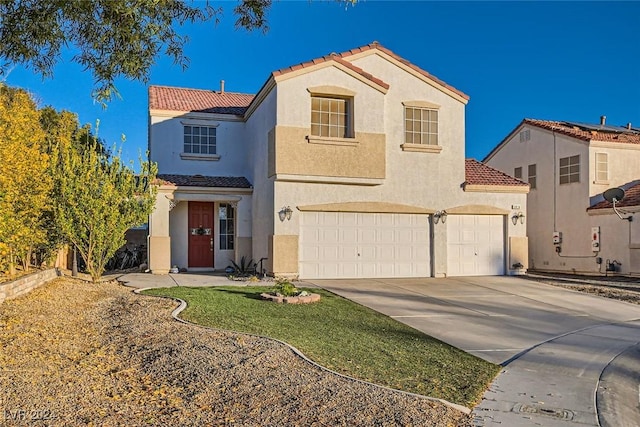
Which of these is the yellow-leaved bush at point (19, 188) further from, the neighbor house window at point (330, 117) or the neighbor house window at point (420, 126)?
the neighbor house window at point (420, 126)

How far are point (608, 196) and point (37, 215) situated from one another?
19.0 meters

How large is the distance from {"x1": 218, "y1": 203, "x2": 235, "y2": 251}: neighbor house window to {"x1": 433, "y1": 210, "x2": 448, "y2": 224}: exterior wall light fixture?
289 inches

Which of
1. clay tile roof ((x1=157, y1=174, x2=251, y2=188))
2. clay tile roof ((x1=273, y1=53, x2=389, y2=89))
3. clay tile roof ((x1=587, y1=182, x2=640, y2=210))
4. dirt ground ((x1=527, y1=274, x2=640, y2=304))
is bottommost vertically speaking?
dirt ground ((x1=527, y1=274, x2=640, y2=304))

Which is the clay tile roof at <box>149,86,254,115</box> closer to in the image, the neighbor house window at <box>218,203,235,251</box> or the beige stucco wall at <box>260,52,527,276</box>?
the neighbor house window at <box>218,203,235,251</box>

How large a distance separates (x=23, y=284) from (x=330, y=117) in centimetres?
981

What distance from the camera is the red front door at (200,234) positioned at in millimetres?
19484

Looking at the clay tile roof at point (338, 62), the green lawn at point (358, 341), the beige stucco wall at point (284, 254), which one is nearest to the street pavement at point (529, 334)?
the green lawn at point (358, 341)

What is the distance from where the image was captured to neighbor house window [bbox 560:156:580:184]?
872 inches

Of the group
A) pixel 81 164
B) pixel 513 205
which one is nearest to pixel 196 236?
pixel 81 164

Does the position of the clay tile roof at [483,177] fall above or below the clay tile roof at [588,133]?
below

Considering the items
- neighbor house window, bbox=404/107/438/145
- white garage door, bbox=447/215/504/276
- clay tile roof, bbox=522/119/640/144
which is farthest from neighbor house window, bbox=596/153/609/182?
neighbor house window, bbox=404/107/438/145

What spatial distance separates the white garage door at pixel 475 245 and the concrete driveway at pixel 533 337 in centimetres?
151

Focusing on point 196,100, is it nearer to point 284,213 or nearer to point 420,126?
point 284,213

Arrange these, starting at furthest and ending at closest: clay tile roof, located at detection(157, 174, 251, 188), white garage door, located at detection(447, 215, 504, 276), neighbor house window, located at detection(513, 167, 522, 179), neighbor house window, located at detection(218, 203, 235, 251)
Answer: neighbor house window, located at detection(513, 167, 522, 179) → neighbor house window, located at detection(218, 203, 235, 251) → white garage door, located at detection(447, 215, 504, 276) → clay tile roof, located at detection(157, 174, 251, 188)
